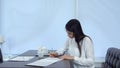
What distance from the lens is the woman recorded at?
2609 mm

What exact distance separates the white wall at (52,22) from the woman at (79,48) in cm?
115

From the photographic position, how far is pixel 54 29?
3.94 m

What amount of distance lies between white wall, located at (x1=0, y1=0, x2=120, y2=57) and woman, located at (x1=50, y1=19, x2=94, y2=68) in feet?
3.78

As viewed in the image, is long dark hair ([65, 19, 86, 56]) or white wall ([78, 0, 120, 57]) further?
white wall ([78, 0, 120, 57])

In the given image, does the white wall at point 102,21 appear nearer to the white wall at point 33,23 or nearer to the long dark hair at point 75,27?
the white wall at point 33,23

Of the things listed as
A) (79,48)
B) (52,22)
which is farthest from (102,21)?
(79,48)

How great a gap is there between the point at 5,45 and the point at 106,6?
5.76 ft

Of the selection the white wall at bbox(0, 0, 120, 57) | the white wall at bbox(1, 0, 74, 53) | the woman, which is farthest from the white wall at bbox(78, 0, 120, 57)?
the woman

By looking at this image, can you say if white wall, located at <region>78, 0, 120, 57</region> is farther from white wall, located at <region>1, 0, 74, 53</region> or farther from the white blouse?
the white blouse

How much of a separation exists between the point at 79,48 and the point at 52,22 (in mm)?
1299

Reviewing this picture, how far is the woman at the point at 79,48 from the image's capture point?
261cm

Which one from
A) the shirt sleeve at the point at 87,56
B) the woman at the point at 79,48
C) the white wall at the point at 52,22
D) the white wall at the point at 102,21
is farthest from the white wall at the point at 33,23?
the shirt sleeve at the point at 87,56

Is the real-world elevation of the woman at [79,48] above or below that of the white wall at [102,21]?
below

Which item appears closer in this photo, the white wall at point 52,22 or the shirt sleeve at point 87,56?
the shirt sleeve at point 87,56
